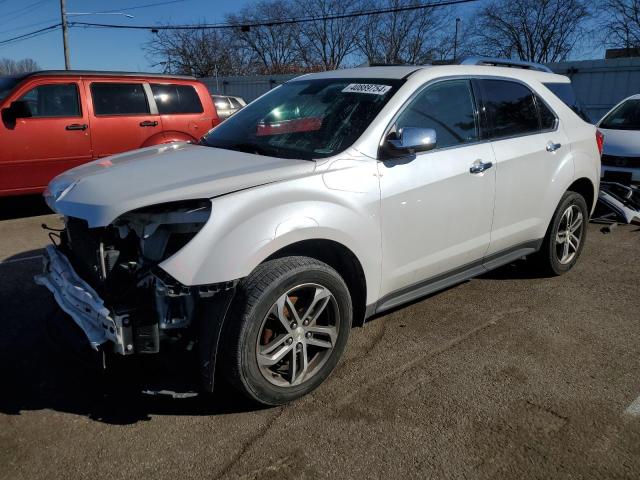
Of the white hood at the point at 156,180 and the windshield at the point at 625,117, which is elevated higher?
the windshield at the point at 625,117

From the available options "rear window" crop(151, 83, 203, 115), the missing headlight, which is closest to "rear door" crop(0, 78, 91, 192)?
"rear window" crop(151, 83, 203, 115)

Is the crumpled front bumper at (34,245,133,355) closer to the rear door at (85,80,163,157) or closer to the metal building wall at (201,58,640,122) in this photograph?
the rear door at (85,80,163,157)

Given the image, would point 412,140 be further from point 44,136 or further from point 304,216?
point 44,136

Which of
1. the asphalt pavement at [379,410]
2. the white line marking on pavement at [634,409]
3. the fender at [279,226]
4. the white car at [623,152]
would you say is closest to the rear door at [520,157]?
the asphalt pavement at [379,410]

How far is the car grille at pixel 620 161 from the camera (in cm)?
705

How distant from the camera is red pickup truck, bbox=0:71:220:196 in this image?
6727 millimetres

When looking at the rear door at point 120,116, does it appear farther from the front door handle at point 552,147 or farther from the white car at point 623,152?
the white car at point 623,152

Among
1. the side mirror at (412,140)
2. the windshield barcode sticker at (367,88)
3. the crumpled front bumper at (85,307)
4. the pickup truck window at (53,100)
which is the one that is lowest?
the crumpled front bumper at (85,307)

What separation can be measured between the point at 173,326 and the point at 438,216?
182 cm

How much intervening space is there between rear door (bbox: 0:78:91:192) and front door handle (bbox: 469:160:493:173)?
568 cm

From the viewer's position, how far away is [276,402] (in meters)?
2.79

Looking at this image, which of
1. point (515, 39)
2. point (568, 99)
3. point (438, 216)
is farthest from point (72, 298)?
point (515, 39)

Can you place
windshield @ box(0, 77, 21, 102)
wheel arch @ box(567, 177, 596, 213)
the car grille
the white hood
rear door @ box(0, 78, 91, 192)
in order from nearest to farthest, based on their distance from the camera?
the white hood, wheel arch @ box(567, 177, 596, 213), rear door @ box(0, 78, 91, 192), windshield @ box(0, 77, 21, 102), the car grille

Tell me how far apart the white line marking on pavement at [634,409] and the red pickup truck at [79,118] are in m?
6.82
